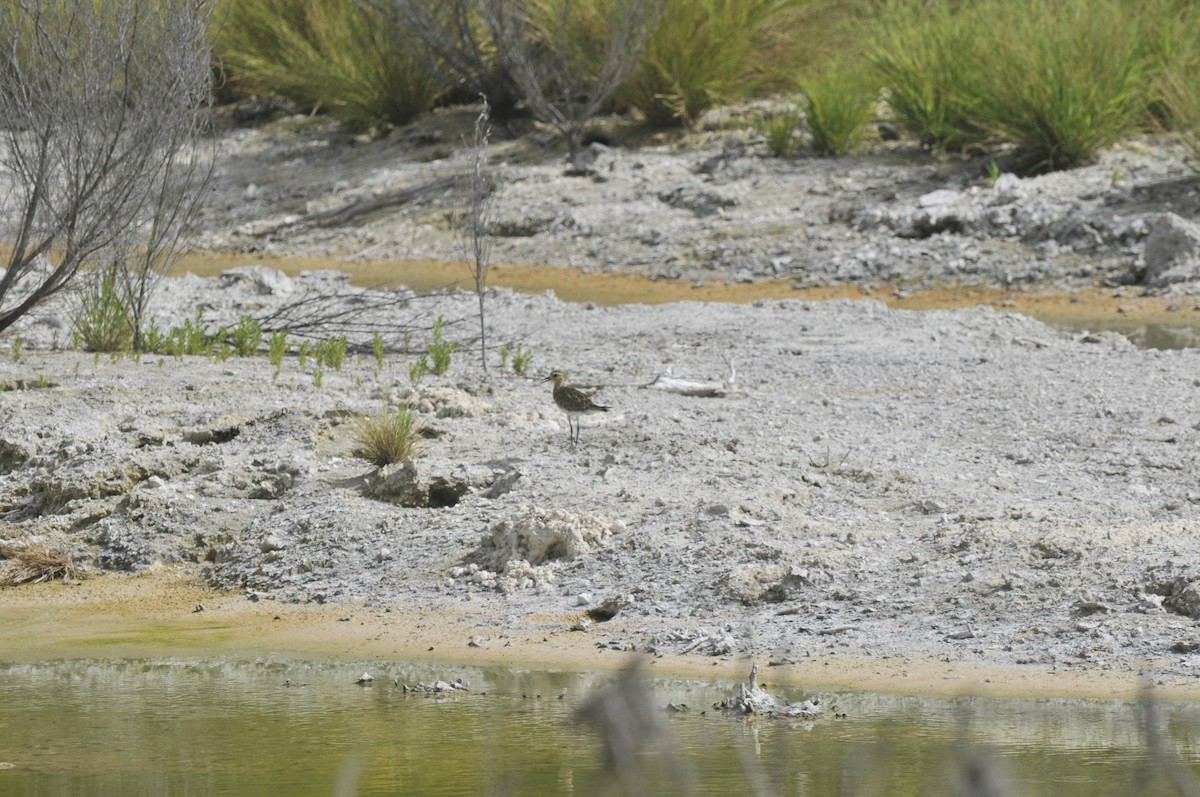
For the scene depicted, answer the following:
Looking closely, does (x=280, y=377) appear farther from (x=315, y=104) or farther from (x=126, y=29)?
(x=315, y=104)

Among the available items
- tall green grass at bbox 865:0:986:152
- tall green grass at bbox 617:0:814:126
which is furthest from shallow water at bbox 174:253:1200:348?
tall green grass at bbox 617:0:814:126

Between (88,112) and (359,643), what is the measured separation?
12.1ft

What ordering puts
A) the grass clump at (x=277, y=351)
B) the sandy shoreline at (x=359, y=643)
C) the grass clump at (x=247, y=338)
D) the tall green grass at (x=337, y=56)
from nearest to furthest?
the sandy shoreline at (x=359, y=643), the grass clump at (x=277, y=351), the grass clump at (x=247, y=338), the tall green grass at (x=337, y=56)

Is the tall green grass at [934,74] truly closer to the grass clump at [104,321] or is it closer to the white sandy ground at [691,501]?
the white sandy ground at [691,501]

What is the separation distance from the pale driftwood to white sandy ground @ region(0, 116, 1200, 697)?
2.2 inches

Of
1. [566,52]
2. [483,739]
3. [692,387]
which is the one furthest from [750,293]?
[483,739]

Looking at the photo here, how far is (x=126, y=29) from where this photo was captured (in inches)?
313

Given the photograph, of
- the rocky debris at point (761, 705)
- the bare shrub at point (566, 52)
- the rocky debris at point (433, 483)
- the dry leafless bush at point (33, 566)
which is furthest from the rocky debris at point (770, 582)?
the bare shrub at point (566, 52)

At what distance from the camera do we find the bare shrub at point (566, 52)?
17.2 m

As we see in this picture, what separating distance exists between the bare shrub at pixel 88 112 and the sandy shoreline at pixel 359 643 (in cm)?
231

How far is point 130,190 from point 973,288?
7.24 meters

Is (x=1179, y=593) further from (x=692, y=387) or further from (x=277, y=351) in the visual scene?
(x=277, y=351)

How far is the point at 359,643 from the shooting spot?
556cm

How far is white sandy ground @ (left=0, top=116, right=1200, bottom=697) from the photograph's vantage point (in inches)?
212
